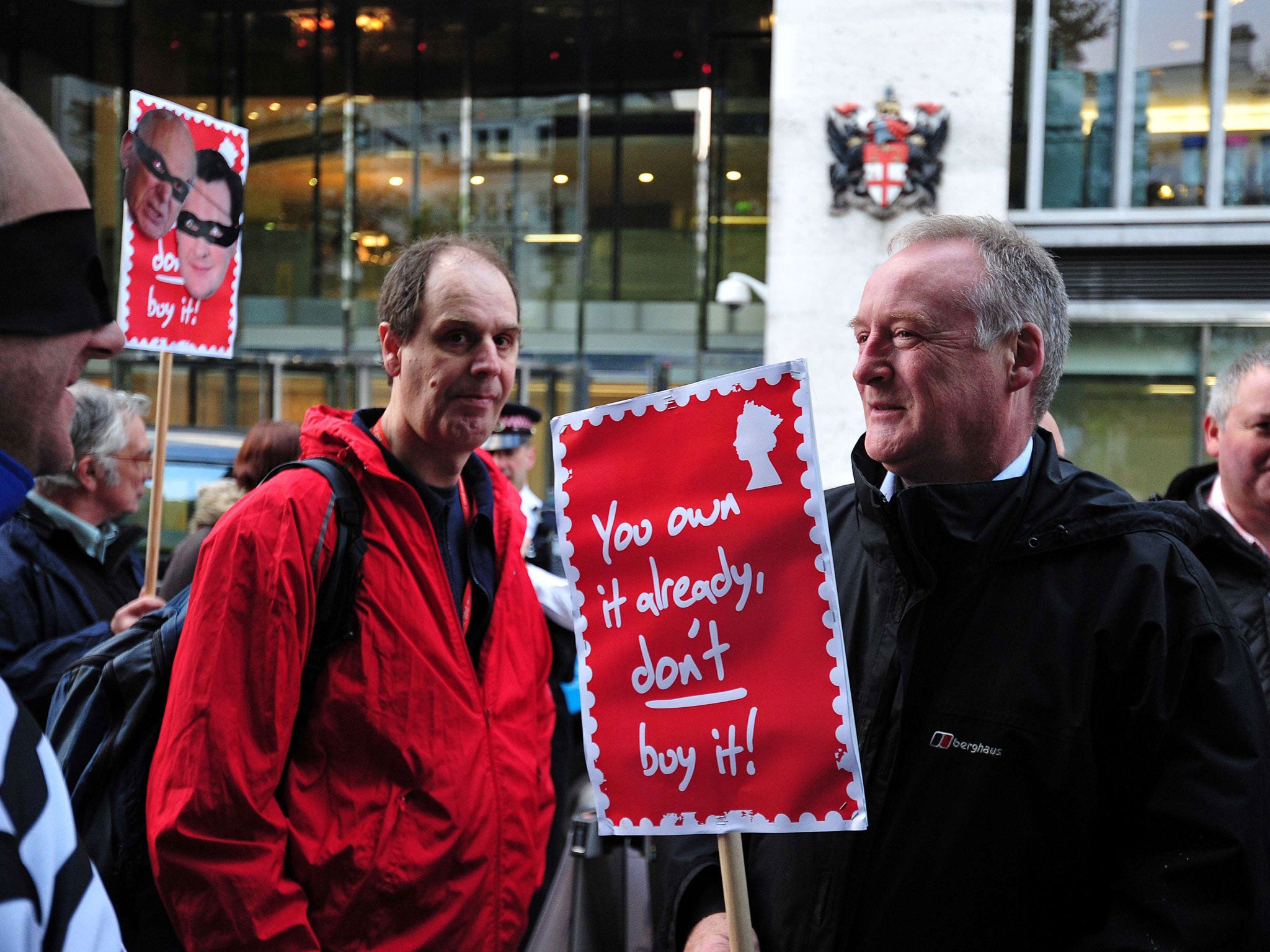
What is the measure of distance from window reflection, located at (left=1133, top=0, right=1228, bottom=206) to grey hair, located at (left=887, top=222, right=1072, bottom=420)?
9778 millimetres

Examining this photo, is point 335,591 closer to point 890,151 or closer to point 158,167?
point 158,167

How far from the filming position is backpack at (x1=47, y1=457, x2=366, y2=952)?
6.68 ft

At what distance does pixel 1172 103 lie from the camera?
409 inches

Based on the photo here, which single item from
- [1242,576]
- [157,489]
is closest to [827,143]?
[1242,576]

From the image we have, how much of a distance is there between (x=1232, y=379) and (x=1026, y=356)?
1453mm

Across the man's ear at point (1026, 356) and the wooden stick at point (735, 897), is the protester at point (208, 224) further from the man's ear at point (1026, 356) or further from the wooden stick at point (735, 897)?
the wooden stick at point (735, 897)

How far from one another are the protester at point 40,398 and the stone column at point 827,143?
9.41 meters

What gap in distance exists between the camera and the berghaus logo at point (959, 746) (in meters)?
1.62

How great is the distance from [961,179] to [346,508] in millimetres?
9705

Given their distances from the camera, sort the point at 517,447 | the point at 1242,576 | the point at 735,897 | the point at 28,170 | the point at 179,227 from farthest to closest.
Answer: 1. the point at 517,447
2. the point at 179,227
3. the point at 1242,576
4. the point at 735,897
5. the point at 28,170

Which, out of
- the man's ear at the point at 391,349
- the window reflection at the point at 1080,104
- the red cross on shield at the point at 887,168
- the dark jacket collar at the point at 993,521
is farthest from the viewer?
the window reflection at the point at 1080,104

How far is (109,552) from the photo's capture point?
3.62 m

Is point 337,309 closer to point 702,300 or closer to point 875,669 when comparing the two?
point 702,300

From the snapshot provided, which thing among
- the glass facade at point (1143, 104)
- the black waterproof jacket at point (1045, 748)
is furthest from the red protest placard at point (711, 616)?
the glass facade at point (1143, 104)
